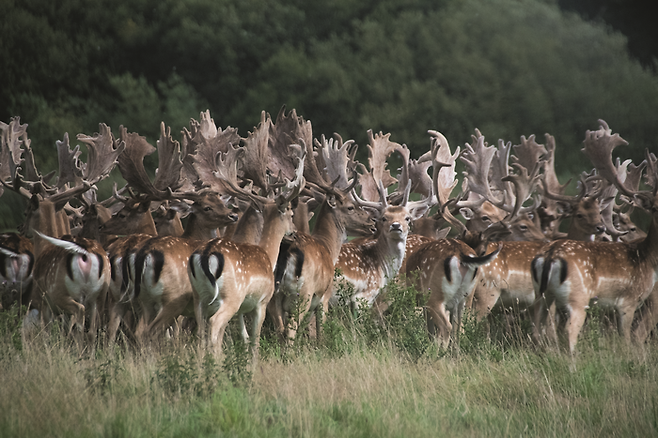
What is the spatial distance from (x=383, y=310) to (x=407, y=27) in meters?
14.1

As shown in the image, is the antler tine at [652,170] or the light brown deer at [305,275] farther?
the antler tine at [652,170]

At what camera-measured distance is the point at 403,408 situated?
4148 millimetres

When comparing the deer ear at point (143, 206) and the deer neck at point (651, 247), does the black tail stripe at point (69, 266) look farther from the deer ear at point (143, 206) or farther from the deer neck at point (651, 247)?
the deer neck at point (651, 247)

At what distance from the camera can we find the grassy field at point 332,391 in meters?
3.74

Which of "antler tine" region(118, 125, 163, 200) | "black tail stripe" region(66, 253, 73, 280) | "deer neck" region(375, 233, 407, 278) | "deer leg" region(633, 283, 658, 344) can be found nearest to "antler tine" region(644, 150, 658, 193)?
"deer leg" region(633, 283, 658, 344)

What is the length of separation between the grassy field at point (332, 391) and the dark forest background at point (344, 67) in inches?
436

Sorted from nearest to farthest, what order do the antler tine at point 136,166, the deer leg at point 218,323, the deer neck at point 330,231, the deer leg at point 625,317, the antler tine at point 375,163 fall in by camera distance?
the deer leg at point 218,323, the deer leg at point 625,317, the deer neck at point 330,231, the antler tine at point 136,166, the antler tine at point 375,163

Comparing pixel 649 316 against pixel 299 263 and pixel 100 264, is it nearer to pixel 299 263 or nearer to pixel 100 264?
pixel 299 263

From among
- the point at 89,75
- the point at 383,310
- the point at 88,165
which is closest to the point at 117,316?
the point at 88,165

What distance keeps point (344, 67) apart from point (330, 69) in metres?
0.54

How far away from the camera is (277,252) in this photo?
587 cm

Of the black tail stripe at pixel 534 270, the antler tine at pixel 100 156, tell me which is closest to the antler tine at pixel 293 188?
the antler tine at pixel 100 156

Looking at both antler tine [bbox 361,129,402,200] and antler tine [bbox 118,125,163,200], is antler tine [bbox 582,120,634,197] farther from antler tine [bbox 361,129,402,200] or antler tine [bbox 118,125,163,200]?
antler tine [bbox 118,125,163,200]

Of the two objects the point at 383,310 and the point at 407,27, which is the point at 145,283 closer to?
the point at 383,310
